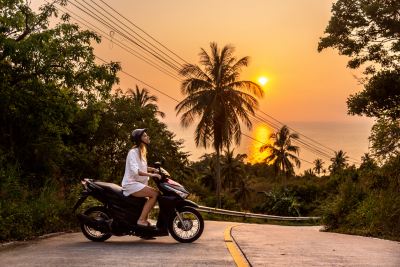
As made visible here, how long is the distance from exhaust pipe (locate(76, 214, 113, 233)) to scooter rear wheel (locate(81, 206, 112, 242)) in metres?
0.09

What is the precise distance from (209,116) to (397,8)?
84.9 feet

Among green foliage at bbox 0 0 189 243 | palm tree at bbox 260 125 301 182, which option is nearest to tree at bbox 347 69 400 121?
green foliage at bbox 0 0 189 243

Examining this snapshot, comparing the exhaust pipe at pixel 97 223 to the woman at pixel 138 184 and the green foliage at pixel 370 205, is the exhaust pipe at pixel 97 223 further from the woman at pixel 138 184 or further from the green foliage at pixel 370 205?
the green foliage at pixel 370 205

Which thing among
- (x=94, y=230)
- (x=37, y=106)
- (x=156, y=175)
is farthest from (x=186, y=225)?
(x=37, y=106)

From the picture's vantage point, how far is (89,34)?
44.9 feet

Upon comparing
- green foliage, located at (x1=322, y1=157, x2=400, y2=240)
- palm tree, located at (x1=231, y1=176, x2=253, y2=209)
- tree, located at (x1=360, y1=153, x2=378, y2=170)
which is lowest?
green foliage, located at (x1=322, y1=157, x2=400, y2=240)

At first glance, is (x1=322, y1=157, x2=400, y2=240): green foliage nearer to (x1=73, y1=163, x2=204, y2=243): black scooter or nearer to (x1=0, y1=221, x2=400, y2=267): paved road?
(x1=0, y1=221, x2=400, y2=267): paved road

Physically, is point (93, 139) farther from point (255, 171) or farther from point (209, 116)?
Answer: point (255, 171)

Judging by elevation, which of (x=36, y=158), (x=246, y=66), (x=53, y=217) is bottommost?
(x=53, y=217)

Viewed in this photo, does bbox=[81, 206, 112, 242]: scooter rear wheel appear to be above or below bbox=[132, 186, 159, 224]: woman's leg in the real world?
below

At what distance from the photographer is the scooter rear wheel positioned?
9133mm

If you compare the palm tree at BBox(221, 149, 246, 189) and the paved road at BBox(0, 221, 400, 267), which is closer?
the paved road at BBox(0, 221, 400, 267)

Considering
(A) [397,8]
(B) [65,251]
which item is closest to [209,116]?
(A) [397,8]

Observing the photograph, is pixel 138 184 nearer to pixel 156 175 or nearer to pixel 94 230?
pixel 156 175
